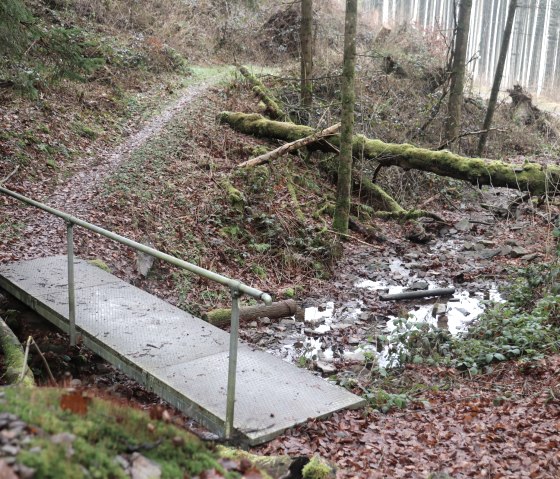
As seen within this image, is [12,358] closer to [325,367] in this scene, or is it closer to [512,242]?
[325,367]

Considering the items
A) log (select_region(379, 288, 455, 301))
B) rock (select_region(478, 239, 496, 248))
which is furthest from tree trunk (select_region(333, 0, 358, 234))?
rock (select_region(478, 239, 496, 248))

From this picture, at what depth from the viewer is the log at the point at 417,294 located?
9453 mm

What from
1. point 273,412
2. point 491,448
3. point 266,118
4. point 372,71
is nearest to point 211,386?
point 273,412

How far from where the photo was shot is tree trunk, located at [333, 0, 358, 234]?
1051 centimetres

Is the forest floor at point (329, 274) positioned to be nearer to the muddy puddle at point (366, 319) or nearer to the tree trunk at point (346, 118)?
the muddy puddle at point (366, 319)

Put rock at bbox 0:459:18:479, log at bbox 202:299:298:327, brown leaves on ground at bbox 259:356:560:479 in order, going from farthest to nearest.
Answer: log at bbox 202:299:298:327, brown leaves on ground at bbox 259:356:560:479, rock at bbox 0:459:18:479

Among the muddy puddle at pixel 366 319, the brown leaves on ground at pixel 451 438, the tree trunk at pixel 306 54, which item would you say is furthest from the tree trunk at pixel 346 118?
the brown leaves on ground at pixel 451 438

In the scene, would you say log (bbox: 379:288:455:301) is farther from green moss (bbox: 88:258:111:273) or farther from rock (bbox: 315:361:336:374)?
green moss (bbox: 88:258:111:273)

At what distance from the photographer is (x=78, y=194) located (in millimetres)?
10305

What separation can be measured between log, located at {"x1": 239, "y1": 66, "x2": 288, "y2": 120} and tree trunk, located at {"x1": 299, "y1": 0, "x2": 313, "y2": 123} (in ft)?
2.46

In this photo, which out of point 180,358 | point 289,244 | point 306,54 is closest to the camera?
point 180,358

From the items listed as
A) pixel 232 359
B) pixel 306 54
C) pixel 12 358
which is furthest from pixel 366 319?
pixel 306 54

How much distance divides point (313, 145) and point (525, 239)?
18.3 feet

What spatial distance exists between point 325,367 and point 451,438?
7.54 feet
